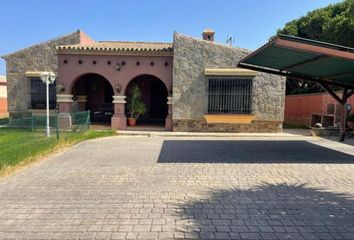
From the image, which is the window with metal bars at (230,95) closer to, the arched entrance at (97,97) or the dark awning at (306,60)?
the dark awning at (306,60)

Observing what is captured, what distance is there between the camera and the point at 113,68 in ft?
49.4

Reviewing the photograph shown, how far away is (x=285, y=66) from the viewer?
10.7m

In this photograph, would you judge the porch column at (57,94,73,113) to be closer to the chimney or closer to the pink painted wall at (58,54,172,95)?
the pink painted wall at (58,54,172,95)

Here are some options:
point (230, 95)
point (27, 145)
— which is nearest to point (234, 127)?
point (230, 95)

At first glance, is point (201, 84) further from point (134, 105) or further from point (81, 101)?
point (81, 101)

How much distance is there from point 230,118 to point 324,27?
11.3 m

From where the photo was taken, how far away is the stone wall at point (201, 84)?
14664mm

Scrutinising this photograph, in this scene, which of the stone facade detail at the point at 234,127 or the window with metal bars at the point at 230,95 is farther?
the stone facade detail at the point at 234,127

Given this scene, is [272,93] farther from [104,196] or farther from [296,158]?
[104,196]

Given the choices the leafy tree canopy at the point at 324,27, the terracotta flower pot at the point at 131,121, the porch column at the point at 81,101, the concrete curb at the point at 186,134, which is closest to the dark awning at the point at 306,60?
the concrete curb at the point at 186,134

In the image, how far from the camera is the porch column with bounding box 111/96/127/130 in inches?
595

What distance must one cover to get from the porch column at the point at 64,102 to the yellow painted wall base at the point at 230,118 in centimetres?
704

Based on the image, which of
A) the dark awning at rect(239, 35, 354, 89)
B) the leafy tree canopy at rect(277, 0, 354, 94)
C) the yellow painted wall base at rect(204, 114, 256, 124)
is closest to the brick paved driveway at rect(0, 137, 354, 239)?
the dark awning at rect(239, 35, 354, 89)

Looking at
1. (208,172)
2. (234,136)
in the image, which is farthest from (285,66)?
(208,172)
